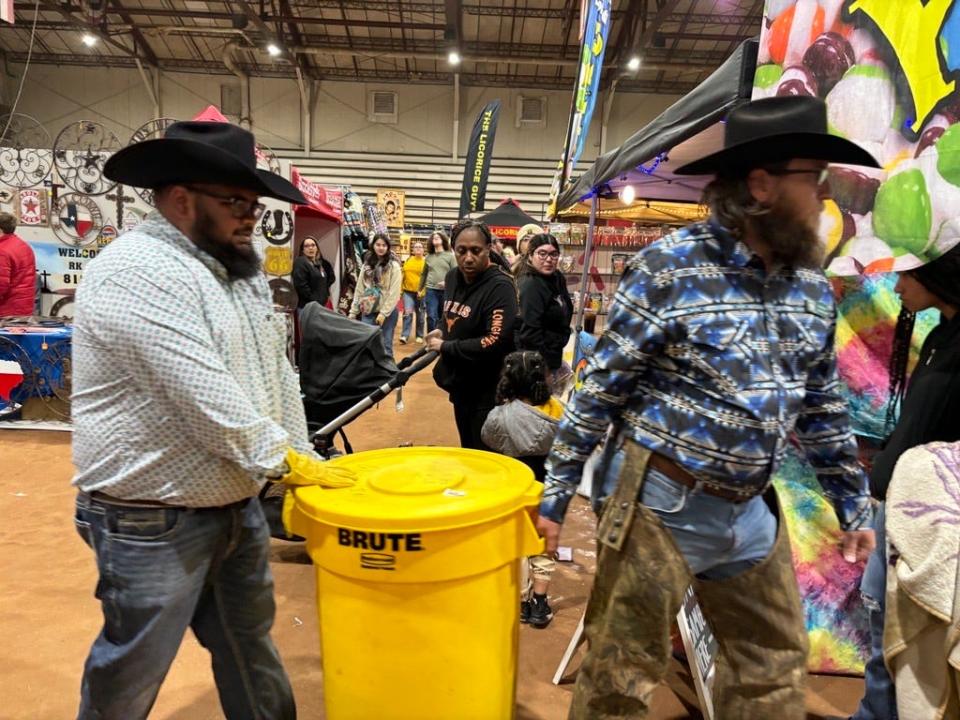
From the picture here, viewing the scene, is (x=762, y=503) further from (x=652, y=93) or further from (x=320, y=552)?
(x=652, y=93)

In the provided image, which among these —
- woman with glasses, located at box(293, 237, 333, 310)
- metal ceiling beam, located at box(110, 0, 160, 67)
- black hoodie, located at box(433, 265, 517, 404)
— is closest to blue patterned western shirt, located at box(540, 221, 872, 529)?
black hoodie, located at box(433, 265, 517, 404)

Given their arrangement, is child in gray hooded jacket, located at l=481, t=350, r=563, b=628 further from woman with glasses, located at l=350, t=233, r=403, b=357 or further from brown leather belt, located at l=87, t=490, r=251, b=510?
woman with glasses, located at l=350, t=233, r=403, b=357

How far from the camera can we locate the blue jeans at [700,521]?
1.38 m

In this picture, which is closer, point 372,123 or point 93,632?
point 93,632

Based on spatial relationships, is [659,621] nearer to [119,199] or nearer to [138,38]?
[119,199]

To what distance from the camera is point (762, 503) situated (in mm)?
1524

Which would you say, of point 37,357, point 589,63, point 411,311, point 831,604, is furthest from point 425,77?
point 831,604

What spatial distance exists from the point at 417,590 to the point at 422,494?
0.21 m

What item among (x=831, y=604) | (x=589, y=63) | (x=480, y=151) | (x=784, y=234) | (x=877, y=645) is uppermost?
(x=480, y=151)

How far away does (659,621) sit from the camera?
1418mm

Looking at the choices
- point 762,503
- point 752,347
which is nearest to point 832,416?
point 762,503

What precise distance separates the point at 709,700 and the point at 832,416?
1.07 m

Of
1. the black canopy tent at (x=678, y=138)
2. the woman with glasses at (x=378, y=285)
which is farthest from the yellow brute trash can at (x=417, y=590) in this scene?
the woman with glasses at (x=378, y=285)

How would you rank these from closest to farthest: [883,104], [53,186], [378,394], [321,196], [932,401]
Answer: [932,401] → [883,104] → [378,394] → [53,186] → [321,196]
